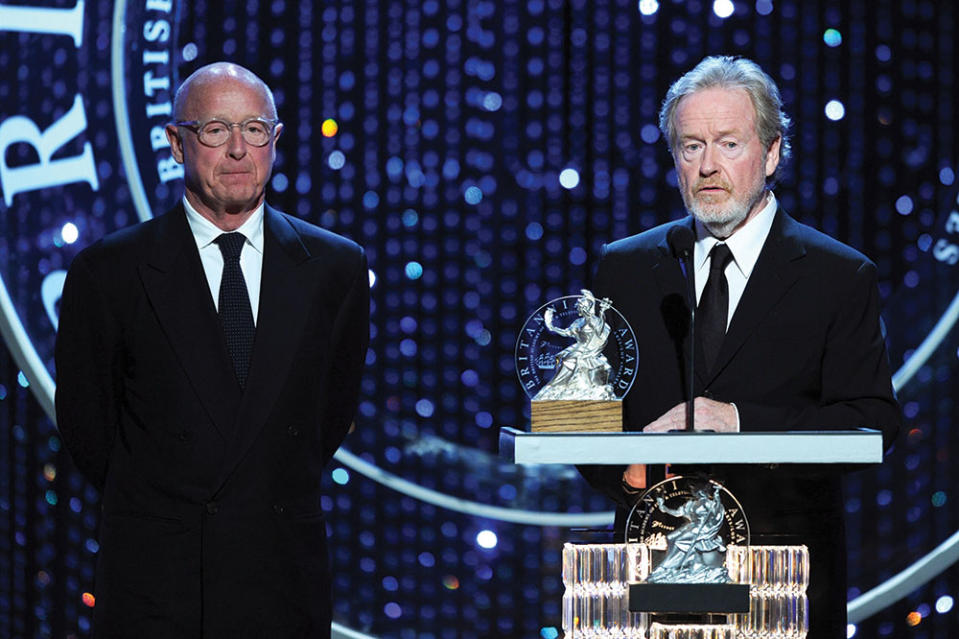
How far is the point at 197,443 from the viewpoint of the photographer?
93.4 inches

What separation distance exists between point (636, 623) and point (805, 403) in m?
0.62

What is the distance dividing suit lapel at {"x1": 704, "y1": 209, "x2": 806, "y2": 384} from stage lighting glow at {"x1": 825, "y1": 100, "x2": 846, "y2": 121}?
143cm

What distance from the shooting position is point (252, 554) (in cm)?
237

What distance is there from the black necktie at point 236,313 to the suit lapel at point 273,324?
28 millimetres

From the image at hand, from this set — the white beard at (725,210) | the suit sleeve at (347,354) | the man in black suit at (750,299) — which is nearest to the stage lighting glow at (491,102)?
the suit sleeve at (347,354)

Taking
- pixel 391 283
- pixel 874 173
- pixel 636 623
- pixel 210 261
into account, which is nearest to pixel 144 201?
pixel 391 283

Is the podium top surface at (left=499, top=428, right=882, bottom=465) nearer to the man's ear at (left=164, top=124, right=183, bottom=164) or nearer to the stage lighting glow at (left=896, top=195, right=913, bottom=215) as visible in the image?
the man's ear at (left=164, top=124, right=183, bottom=164)

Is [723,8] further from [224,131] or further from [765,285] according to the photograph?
[224,131]

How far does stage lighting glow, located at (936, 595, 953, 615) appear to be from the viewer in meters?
3.80

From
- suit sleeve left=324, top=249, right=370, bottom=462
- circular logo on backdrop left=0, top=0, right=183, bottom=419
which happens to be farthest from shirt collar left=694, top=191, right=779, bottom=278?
circular logo on backdrop left=0, top=0, right=183, bottom=419

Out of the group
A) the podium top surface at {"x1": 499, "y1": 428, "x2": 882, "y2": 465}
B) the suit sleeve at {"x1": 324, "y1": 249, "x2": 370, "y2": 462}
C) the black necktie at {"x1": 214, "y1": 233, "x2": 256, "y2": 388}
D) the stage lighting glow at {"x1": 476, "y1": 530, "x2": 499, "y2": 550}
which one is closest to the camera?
the podium top surface at {"x1": 499, "y1": 428, "x2": 882, "y2": 465}

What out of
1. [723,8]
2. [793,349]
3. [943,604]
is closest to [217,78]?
[793,349]

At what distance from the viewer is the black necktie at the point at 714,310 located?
225 centimetres

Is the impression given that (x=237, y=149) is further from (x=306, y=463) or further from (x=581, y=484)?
(x=581, y=484)
